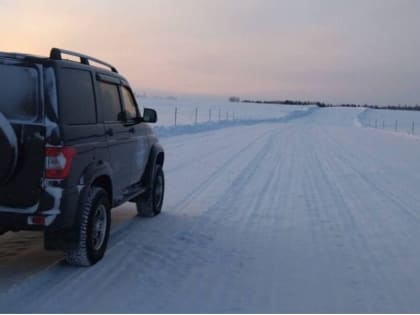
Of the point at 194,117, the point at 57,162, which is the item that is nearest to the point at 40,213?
the point at 57,162

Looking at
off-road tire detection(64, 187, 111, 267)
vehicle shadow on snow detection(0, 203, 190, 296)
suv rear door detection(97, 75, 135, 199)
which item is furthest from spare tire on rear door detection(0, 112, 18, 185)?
suv rear door detection(97, 75, 135, 199)

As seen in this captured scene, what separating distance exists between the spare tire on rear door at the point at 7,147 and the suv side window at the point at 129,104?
8.21 ft

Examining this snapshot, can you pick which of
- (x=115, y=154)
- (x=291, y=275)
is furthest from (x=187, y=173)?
(x=291, y=275)

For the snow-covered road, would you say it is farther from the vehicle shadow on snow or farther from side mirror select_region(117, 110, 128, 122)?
side mirror select_region(117, 110, 128, 122)

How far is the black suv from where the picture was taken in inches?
190

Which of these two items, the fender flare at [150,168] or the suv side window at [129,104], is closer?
the suv side window at [129,104]

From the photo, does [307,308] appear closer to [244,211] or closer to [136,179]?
[136,179]

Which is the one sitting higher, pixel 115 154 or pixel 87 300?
pixel 115 154

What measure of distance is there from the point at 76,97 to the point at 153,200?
9.93 feet

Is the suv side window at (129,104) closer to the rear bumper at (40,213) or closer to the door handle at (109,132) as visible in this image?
the door handle at (109,132)

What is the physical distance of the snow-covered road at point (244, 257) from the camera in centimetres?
477

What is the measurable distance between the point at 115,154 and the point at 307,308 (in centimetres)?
287

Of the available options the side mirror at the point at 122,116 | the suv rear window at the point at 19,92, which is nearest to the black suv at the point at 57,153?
the suv rear window at the point at 19,92

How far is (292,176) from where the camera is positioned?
13031 mm
